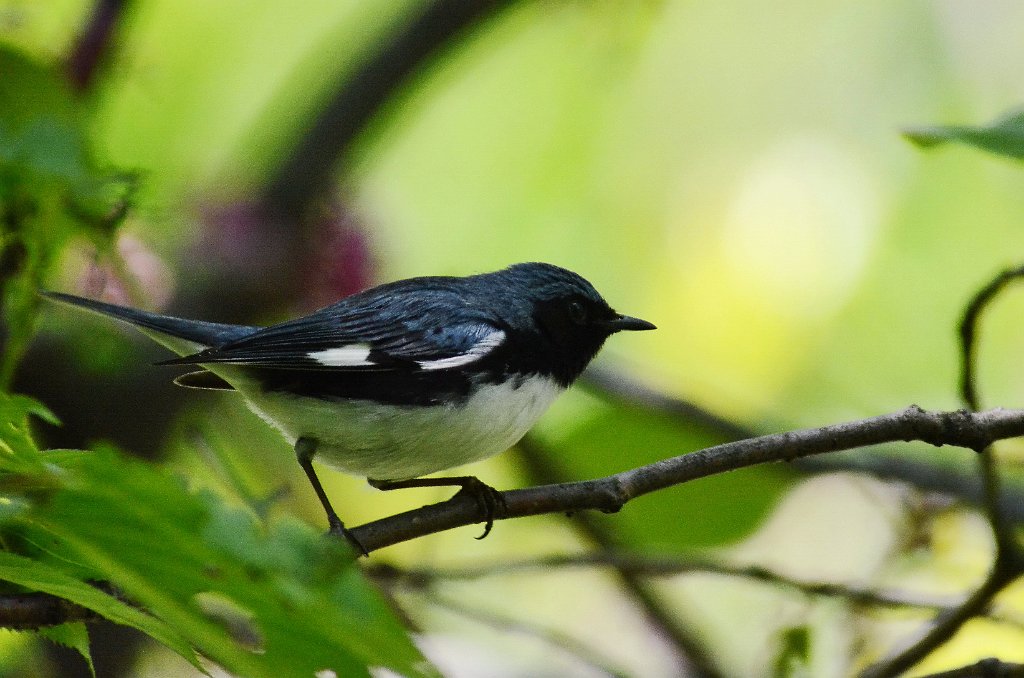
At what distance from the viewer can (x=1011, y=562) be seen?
2.18 m

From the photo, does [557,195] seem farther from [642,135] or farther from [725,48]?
[725,48]

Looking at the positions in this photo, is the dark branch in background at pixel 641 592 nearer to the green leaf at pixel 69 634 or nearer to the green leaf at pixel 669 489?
the green leaf at pixel 669 489

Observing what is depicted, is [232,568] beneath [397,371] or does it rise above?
beneath

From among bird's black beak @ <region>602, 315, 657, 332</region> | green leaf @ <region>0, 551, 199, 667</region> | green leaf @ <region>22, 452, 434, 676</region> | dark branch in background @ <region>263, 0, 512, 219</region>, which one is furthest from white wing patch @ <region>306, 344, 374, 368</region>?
green leaf @ <region>22, 452, 434, 676</region>

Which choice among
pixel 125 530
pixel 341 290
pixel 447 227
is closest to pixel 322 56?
pixel 447 227

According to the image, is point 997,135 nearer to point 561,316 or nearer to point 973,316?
point 973,316

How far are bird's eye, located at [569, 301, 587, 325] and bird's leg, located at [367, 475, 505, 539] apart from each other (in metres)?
0.63

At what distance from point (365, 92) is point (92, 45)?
4.08 ft

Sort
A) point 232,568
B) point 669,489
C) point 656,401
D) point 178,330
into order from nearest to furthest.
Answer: point 232,568
point 178,330
point 656,401
point 669,489

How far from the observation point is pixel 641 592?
12.1ft

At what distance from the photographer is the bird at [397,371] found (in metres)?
2.68

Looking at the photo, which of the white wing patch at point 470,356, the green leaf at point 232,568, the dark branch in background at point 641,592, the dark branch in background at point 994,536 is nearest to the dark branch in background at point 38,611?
the green leaf at point 232,568

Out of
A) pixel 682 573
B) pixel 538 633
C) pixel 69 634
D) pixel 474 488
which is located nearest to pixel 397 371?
pixel 474 488

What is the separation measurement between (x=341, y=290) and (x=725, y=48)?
3.02 metres
